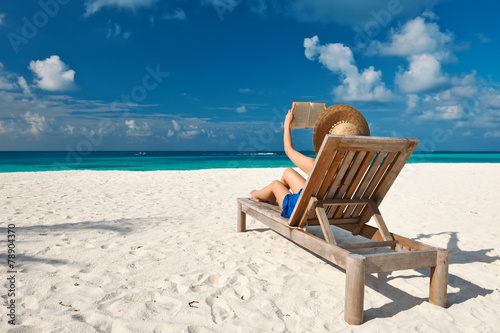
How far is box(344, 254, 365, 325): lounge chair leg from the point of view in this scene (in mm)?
2260

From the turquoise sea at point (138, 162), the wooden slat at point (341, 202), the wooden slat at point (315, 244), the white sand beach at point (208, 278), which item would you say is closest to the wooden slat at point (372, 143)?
the wooden slat at point (341, 202)

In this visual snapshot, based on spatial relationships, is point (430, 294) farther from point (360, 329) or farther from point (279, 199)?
point (279, 199)

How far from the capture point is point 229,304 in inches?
99.1

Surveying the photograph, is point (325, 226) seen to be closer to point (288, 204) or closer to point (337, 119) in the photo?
point (288, 204)

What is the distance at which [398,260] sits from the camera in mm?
2434

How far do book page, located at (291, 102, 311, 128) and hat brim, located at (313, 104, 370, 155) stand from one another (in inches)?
6.1

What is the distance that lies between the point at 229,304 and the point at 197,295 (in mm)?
293

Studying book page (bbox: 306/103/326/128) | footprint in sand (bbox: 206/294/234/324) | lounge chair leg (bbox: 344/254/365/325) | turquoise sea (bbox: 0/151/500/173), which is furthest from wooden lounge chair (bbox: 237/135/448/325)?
turquoise sea (bbox: 0/151/500/173)

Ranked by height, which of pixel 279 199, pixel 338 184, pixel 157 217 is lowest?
pixel 157 217

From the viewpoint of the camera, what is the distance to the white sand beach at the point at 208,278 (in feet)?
7.51

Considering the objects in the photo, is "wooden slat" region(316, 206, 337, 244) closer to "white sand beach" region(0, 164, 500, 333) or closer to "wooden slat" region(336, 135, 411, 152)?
"white sand beach" region(0, 164, 500, 333)

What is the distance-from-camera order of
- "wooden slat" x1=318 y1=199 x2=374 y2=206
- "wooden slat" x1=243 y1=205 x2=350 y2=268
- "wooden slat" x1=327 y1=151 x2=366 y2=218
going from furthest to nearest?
"wooden slat" x1=318 y1=199 x2=374 y2=206 → "wooden slat" x1=327 y1=151 x2=366 y2=218 → "wooden slat" x1=243 y1=205 x2=350 y2=268

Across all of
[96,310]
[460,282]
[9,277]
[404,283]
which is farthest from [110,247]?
[460,282]

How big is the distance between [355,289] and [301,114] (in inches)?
72.4
